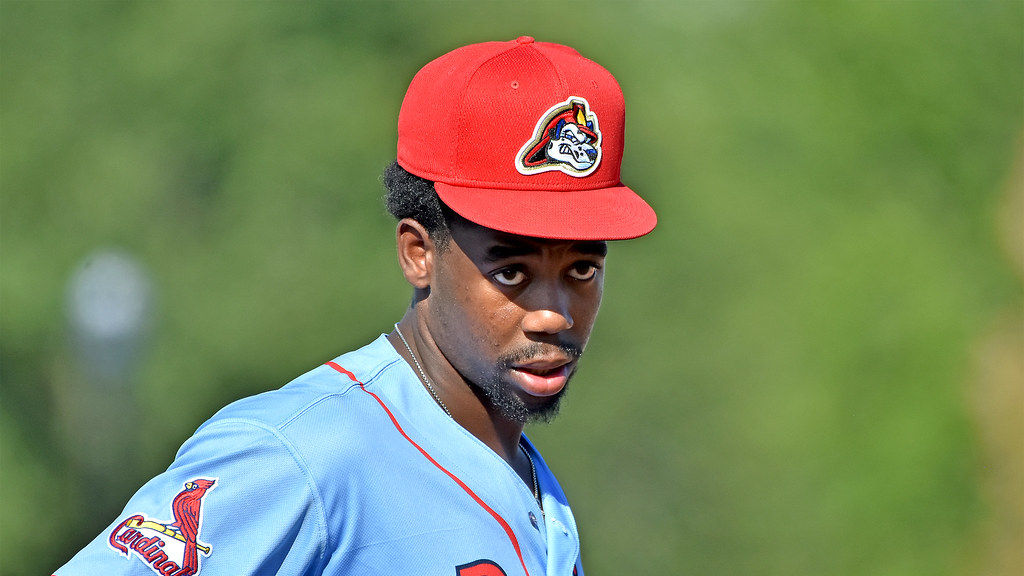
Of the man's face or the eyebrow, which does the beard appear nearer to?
the man's face

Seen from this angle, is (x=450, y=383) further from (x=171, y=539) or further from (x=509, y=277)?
(x=171, y=539)

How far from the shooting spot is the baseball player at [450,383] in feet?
4.17

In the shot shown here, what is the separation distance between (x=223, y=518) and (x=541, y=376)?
0.52 meters

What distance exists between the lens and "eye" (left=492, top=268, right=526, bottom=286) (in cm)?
153

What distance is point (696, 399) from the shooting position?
4.30 meters

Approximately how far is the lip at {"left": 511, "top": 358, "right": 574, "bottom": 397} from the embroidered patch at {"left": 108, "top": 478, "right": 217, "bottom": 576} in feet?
1.64

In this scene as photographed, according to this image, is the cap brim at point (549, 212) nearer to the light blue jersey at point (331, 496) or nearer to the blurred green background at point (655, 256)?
the light blue jersey at point (331, 496)

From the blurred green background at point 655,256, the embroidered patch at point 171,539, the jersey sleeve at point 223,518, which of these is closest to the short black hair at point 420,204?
the jersey sleeve at point 223,518

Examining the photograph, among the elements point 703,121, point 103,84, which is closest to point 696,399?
point 703,121

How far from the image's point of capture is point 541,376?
5.14 ft

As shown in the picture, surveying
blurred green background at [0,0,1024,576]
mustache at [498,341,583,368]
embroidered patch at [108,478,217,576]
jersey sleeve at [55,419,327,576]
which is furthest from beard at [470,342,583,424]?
blurred green background at [0,0,1024,576]

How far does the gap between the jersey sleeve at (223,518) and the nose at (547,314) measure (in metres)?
0.40

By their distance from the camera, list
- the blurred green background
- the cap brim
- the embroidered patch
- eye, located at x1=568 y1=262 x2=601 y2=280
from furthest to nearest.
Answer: the blurred green background < eye, located at x1=568 y1=262 x2=601 y2=280 < the cap brim < the embroidered patch

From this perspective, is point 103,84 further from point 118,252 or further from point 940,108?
point 940,108
